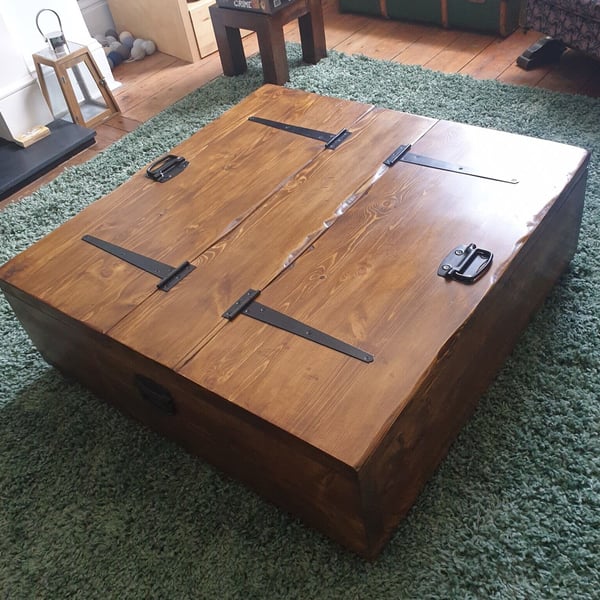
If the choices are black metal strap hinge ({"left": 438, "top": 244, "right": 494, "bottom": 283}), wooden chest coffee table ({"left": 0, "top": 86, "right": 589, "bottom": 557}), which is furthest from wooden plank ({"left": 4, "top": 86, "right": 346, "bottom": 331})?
black metal strap hinge ({"left": 438, "top": 244, "right": 494, "bottom": 283})

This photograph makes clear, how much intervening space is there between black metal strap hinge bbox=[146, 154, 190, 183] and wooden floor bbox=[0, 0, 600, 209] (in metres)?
0.92

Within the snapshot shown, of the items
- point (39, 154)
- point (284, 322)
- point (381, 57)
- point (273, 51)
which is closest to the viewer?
point (284, 322)

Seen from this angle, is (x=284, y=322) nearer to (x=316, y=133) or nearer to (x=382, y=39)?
(x=316, y=133)

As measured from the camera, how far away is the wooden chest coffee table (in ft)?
3.74

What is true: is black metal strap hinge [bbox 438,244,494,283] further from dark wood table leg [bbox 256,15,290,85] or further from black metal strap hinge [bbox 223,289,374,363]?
dark wood table leg [bbox 256,15,290,85]

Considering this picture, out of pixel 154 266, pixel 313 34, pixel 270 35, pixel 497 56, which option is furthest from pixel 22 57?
pixel 497 56

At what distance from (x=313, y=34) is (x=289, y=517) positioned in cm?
223

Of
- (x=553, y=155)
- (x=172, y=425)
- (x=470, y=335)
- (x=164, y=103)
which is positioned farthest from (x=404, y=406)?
(x=164, y=103)

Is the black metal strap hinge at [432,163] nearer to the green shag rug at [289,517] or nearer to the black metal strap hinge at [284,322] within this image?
the green shag rug at [289,517]

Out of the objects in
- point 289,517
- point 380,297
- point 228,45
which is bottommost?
point 289,517

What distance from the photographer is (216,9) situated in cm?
279

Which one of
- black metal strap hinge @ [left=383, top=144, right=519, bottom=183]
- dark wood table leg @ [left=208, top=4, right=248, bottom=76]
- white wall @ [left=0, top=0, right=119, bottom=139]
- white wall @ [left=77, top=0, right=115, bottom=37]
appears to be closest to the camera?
black metal strap hinge @ [left=383, top=144, right=519, bottom=183]

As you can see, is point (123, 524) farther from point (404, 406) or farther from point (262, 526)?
point (404, 406)

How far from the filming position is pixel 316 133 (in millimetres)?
1782
